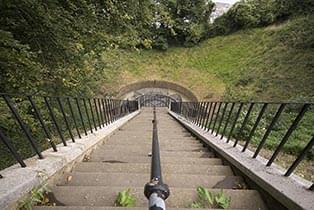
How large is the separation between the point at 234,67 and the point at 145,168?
19.9 metres

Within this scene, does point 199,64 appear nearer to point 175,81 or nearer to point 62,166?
point 175,81

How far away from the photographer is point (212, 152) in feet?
14.3

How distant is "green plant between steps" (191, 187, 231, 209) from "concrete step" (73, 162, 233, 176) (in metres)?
0.93

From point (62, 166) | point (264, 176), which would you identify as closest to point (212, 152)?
point (264, 176)

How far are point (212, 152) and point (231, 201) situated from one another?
2184 millimetres

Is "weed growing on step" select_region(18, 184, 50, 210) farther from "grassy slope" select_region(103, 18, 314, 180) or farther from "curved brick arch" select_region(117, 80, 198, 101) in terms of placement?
"curved brick arch" select_region(117, 80, 198, 101)

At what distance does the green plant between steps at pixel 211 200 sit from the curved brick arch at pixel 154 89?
18952 millimetres

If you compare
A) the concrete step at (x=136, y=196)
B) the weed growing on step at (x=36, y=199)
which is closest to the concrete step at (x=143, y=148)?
the concrete step at (x=136, y=196)

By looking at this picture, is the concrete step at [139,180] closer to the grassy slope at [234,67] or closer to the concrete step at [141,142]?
the concrete step at [141,142]

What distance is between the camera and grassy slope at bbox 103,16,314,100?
16.2 m

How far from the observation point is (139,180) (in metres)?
2.67

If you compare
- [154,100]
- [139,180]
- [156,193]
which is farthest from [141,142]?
[154,100]

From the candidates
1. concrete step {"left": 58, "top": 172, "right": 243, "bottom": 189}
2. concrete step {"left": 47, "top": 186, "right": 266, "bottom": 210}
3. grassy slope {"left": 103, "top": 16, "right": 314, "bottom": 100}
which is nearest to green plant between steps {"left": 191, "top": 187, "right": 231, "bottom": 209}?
concrete step {"left": 47, "top": 186, "right": 266, "bottom": 210}

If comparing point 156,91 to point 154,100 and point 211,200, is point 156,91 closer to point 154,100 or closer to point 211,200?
point 154,100
